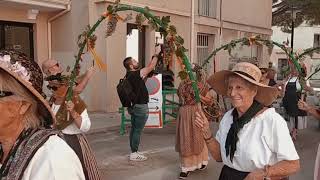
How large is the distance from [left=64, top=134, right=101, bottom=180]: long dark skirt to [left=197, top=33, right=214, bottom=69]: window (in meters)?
11.8

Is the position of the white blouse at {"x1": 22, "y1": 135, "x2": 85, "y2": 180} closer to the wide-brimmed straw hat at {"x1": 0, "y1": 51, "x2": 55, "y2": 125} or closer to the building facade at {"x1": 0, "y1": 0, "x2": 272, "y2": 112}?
the wide-brimmed straw hat at {"x1": 0, "y1": 51, "x2": 55, "y2": 125}

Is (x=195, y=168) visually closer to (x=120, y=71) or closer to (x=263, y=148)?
(x=263, y=148)

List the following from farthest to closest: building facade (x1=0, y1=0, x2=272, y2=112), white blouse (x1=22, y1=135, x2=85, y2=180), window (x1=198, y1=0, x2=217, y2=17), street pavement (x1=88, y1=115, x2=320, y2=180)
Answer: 1. window (x1=198, y1=0, x2=217, y2=17)
2. building facade (x1=0, y1=0, x2=272, y2=112)
3. street pavement (x1=88, y1=115, x2=320, y2=180)
4. white blouse (x1=22, y1=135, x2=85, y2=180)

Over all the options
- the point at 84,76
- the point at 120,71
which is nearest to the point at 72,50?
the point at 120,71

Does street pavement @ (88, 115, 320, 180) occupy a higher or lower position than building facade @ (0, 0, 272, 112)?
lower

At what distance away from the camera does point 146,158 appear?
686 centimetres

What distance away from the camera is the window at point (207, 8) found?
50.6ft

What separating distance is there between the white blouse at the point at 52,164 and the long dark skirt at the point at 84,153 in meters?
1.80

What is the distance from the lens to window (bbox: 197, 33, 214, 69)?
15.5 meters

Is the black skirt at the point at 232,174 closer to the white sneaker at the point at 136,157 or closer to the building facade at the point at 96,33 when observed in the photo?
the white sneaker at the point at 136,157

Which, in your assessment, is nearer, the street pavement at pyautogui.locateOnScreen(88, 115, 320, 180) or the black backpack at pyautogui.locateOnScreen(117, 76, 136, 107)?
the street pavement at pyautogui.locateOnScreen(88, 115, 320, 180)

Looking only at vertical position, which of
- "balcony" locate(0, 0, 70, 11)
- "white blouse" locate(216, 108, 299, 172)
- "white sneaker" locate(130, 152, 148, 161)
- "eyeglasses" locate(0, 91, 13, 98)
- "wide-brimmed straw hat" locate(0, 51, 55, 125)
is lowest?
"white sneaker" locate(130, 152, 148, 161)

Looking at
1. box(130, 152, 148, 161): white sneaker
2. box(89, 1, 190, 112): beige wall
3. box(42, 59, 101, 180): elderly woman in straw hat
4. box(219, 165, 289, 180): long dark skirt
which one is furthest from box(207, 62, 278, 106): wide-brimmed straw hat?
box(89, 1, 190, 112): beige wall

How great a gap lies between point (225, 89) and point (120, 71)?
8.43 metres
